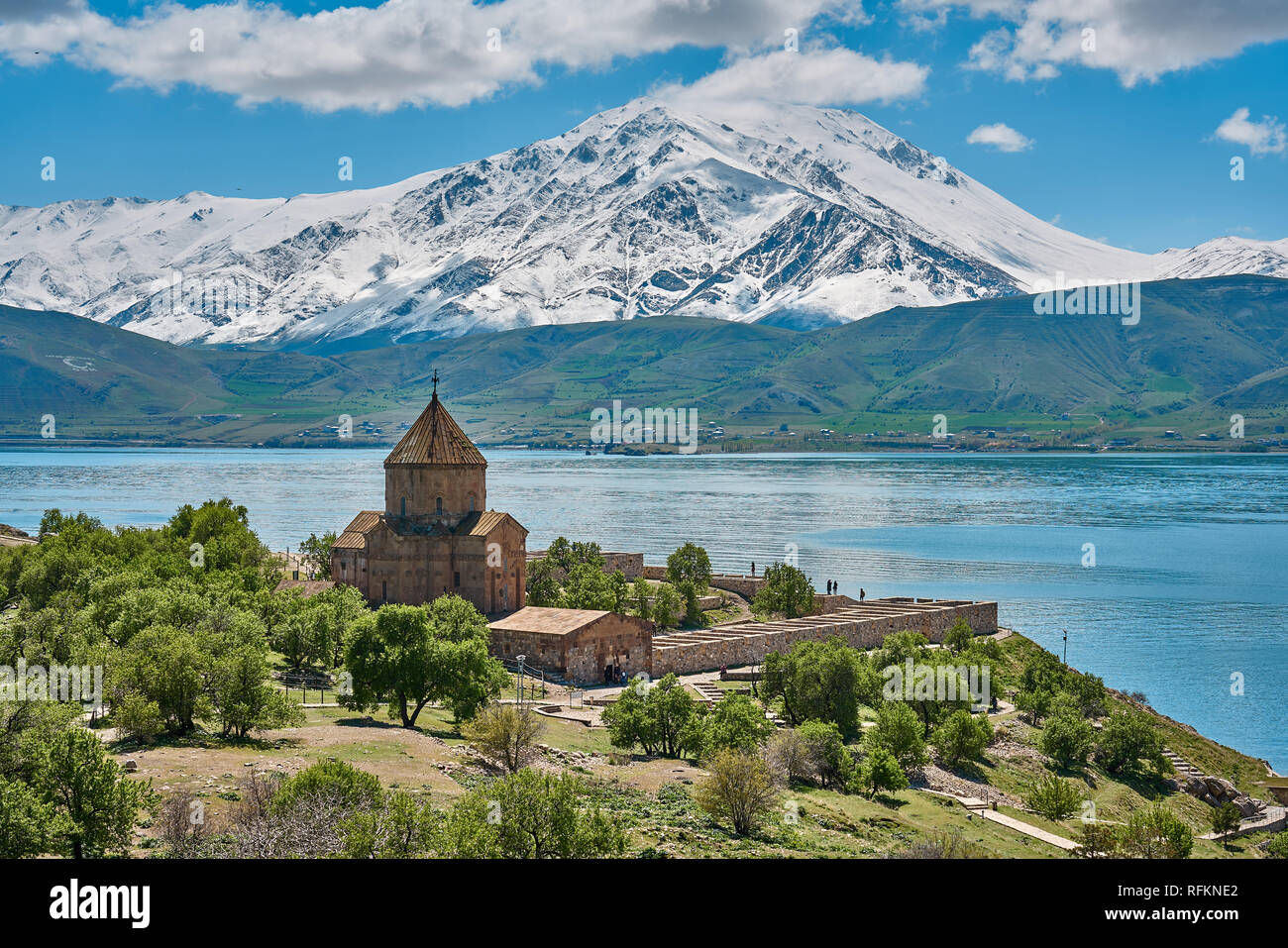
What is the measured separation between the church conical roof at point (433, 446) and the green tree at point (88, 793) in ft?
127

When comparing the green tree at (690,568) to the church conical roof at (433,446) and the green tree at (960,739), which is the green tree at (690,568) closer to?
the church conical roof at (433,446)

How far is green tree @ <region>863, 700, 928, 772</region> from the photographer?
44.4 meters

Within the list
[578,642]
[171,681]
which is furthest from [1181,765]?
[171,681]

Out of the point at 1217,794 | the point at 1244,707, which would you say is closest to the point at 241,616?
the point at 1217,794

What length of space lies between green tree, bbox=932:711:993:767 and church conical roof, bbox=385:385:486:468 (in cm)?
2715

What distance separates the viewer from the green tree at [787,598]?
7538 centimetres

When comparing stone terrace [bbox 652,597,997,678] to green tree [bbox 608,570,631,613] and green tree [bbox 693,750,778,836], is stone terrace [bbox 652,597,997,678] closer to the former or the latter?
green tree [bbox 608,570,631,613]

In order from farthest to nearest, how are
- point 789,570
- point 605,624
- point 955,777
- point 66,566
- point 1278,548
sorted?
point 1278,548 → point 789,570 → point 66,566 → point 605,624 → point 955,777

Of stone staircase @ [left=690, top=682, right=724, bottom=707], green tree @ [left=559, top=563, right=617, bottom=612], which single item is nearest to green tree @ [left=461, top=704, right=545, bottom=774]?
stone staircase @ [left=690, top=682, right=724, bottom=707]

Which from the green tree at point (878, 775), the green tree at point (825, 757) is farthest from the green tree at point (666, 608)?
the green tree at point (878, 775)
